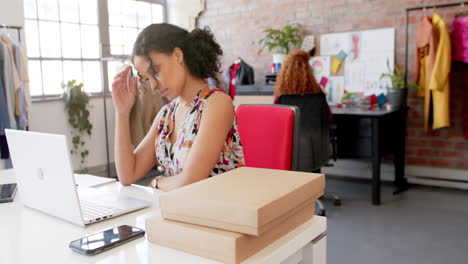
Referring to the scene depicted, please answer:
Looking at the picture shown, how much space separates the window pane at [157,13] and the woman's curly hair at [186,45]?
4.27 meters

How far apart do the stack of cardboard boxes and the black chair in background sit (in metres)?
2.23

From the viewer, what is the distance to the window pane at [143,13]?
214 inches

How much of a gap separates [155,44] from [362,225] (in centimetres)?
221

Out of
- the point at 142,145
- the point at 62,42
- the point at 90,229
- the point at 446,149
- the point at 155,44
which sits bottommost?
the point at 446,149

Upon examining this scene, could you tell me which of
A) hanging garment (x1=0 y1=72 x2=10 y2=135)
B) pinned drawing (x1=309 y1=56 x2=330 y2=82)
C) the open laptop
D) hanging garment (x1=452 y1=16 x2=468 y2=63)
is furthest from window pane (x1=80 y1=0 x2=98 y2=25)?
the open laptop

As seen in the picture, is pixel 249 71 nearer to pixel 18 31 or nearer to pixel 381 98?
pixel 381 98

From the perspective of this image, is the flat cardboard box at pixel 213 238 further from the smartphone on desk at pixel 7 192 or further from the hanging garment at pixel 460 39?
the hanging garment at pixel 460 39

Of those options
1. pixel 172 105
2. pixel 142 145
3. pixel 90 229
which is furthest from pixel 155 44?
pixel 90 229

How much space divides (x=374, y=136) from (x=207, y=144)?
2412mm

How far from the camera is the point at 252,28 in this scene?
16.5 ft

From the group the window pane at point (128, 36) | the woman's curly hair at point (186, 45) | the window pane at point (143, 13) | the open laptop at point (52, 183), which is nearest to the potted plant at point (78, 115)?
the window pane at point (128, 36)

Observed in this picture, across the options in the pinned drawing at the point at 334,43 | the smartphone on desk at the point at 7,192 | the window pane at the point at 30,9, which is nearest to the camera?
the smartphone on desk at the point at 7,192

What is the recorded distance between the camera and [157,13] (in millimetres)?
5684

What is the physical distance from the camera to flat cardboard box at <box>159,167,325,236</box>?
30.2 inches
